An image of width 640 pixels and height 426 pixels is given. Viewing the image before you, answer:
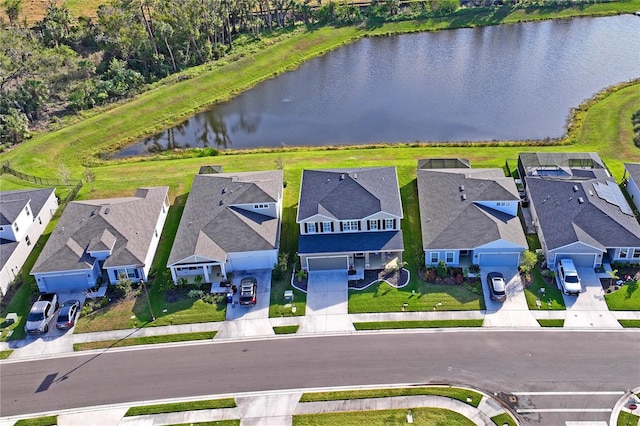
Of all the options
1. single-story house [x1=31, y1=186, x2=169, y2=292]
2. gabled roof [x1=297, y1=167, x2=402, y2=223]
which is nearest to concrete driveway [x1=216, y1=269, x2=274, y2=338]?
gabled roof [x1=297, y1=167, x2=402, y2=223]

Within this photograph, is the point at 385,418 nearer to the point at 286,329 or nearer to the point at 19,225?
the point at 286,329

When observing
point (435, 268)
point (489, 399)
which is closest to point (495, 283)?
point (435, 268)

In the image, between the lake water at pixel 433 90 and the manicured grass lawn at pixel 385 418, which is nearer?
the manicured grass lawn at pixel 385 418

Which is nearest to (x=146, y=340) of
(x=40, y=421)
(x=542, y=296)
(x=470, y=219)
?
(x=40, y=421)

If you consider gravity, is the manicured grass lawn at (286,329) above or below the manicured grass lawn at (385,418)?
above

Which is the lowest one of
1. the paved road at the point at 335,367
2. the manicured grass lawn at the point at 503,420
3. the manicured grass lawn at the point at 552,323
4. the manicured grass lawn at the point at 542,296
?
the manicured grass lawn at the point at 503,420

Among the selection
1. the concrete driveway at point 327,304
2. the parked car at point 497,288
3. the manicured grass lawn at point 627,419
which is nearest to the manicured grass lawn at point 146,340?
the concrete driveway at point 327,304

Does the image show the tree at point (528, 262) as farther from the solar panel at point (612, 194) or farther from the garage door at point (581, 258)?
the solar panel at point (612, 194)
